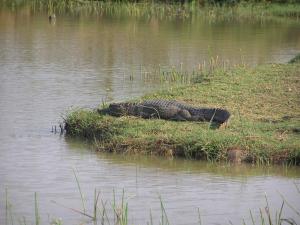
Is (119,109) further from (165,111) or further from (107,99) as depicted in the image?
(107,99)

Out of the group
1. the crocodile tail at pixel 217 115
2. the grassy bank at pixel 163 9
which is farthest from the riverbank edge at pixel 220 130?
the grassy bank at pixel 163 9

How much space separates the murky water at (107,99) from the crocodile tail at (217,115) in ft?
3.75

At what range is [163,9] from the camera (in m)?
28.7

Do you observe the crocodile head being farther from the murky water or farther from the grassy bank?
the grassy bank

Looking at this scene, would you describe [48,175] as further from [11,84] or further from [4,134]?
[11,84]

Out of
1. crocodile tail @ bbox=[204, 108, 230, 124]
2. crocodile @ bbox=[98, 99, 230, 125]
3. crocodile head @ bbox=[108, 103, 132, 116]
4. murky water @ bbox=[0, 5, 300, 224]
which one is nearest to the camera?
murky water @ bbox=[0, 5, 300, 224]

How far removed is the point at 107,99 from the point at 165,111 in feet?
9.25

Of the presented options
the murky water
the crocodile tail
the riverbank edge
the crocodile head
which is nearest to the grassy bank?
the murky water

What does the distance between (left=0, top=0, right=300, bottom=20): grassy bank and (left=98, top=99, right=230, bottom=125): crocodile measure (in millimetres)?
16501

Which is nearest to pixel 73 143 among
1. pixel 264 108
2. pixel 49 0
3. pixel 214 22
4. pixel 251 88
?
pixel 264 108

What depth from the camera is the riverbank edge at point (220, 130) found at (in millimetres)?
8852

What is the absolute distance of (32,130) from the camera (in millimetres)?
10516

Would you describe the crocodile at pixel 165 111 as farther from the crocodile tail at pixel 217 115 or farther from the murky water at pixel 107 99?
the murky water at pixel 107 99

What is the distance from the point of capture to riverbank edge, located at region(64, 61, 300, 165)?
29.0 feet
